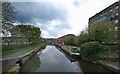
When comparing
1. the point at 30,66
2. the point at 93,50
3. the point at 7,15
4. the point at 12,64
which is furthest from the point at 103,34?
the point at 12,64

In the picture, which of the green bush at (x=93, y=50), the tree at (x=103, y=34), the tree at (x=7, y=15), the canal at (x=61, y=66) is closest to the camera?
the canal at (x=61, y=66)

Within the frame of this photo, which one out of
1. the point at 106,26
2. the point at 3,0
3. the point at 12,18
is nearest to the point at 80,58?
the point at 106,26

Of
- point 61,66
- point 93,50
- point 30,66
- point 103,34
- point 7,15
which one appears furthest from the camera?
point 103,34

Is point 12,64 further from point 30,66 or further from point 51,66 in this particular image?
point 51,66

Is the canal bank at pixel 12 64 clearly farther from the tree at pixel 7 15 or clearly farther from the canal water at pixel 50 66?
the tree at pixel 7 15

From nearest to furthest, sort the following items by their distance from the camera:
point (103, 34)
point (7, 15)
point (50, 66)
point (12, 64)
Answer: point (12, 64), point (7, 15), point (50, 66), point (103, 34)

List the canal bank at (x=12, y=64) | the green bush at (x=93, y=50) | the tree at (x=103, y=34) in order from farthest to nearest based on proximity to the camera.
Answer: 1. the tree at (x=103, y=34)
2. the green bush at (x=93, y=50)
3. the canal bank at (x=12, y=64)

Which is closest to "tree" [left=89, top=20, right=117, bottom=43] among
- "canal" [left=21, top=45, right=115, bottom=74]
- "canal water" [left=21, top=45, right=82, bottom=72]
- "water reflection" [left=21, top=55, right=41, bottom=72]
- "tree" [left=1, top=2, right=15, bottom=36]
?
"canal" [left=21, top=45, right=115, bottom=74]

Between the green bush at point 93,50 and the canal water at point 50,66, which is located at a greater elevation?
the green bush at point 93,50

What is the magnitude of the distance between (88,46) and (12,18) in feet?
35.1

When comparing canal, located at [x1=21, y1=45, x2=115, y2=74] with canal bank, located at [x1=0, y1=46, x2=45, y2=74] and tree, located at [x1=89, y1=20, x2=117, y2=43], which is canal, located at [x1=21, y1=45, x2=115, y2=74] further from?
tree, located at [x1=89, y1=20, x2=117, y2=43]

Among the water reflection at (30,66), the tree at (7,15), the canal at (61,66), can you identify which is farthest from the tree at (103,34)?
the tree at (7,15)

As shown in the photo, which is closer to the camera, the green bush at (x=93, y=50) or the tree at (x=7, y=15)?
the tree at (x=7, y=15)

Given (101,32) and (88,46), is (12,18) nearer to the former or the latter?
(88,46)
